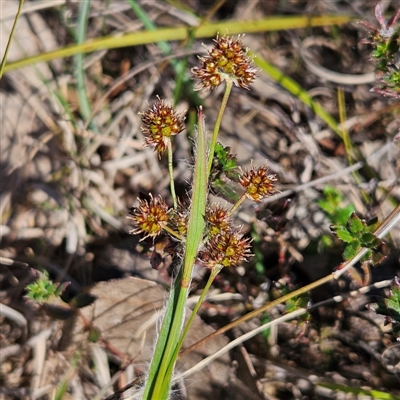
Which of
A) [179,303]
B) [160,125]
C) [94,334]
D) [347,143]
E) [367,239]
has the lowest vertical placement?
[94,334]

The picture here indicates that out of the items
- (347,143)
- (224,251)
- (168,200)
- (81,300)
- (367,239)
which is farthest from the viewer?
(347,143)

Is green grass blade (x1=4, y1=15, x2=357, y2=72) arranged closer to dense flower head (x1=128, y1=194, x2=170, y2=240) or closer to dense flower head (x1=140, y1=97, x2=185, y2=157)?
dense flower head (x1=140, y1=97, x2=185, y2=157)

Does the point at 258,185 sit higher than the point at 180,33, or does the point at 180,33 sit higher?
the point at 180,33

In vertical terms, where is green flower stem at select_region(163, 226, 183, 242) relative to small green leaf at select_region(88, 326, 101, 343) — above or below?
above

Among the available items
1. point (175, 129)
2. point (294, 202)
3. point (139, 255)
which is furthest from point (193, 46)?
point (175, 129)

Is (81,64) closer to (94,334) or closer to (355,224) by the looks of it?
(94,334)

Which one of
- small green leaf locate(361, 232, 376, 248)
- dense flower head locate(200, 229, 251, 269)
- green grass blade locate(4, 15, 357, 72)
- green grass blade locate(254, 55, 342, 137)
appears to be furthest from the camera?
green grass blade locate(254, 55, 342, 137)

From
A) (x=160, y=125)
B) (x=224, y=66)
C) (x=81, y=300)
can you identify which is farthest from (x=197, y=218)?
(x=81, y=300)

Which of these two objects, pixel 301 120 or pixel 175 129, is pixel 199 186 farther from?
pixel 301 120

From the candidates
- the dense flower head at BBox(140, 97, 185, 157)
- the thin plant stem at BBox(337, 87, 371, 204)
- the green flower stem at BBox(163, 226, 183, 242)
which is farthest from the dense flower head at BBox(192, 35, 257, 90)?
the thin plant stem at BBox(337, 87, 371, 204)
